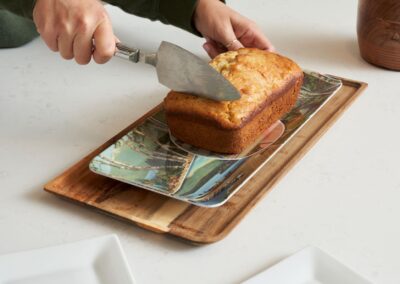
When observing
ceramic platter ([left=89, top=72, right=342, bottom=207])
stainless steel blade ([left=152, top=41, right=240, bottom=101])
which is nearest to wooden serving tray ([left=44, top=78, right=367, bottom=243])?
ceramic platter ([left=89, top=72, right=342, bottom=207])

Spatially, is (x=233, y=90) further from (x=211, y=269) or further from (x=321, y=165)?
(x=211, y=269)

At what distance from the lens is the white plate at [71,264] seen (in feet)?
2.93

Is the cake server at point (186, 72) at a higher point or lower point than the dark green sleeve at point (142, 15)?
higher

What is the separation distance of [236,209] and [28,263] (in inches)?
12.5

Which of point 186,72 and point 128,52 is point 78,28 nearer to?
point 128,52

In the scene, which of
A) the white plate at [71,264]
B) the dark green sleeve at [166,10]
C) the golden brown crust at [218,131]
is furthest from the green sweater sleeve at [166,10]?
the white plate at [71,264]

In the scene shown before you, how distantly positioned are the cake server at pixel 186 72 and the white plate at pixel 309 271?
35 centimetres

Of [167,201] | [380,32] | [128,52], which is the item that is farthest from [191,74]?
[380,32]

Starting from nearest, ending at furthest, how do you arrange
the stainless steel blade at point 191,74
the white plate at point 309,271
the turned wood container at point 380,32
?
the white plate at point 309,271
the stainless steel blade at point 191,74
the turned wood container at point 380,32

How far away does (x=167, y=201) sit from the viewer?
1033mm

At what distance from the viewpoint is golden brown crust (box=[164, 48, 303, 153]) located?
3.75 feet

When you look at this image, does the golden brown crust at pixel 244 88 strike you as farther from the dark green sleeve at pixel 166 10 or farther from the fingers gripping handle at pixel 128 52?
the dark green sleeve at pixel 166 10

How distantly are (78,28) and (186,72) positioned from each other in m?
0.21

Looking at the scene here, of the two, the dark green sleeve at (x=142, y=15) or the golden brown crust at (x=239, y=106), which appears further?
the dark green sleeve at (x=142, y=15)
